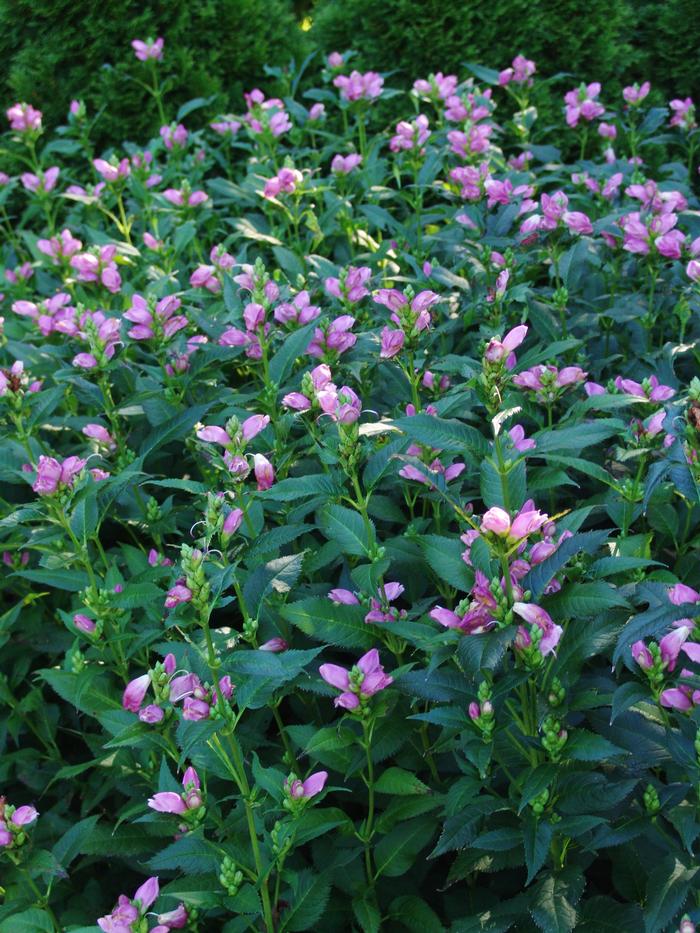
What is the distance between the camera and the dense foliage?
167 centimetres

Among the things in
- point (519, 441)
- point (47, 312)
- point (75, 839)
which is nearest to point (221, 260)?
point (47, 312)

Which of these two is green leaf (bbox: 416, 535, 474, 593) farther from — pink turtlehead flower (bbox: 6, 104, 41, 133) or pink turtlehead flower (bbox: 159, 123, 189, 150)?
pink turtlehead flower (bbox: 6, 104, 41, 133)

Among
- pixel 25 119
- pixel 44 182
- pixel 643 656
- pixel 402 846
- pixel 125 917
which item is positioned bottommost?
pixel 402 846

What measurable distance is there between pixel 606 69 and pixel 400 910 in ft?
14.2

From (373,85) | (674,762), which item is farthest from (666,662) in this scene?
(373,85)

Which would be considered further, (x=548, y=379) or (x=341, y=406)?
(x=548, y=379)

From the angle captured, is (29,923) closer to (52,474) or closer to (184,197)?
(52,474)

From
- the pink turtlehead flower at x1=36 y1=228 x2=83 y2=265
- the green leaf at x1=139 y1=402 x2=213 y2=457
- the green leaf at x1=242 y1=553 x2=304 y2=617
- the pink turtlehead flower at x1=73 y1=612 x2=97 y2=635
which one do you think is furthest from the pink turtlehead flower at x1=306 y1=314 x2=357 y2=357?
the pink turtlehead flower at x1=36 y1=228 x2=83 y2=265

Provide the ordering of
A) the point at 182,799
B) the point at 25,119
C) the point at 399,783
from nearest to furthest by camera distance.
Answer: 1. the point at 182,799
2. the point at 399,783
3. the point at 25,119

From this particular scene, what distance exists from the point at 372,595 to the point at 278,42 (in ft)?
13.8

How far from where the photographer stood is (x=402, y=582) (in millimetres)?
2318

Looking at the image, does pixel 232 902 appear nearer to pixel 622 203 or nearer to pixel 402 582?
pixel 402 582

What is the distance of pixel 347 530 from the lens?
206 cm

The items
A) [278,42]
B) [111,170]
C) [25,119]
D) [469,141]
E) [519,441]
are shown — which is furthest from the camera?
[278,42]
